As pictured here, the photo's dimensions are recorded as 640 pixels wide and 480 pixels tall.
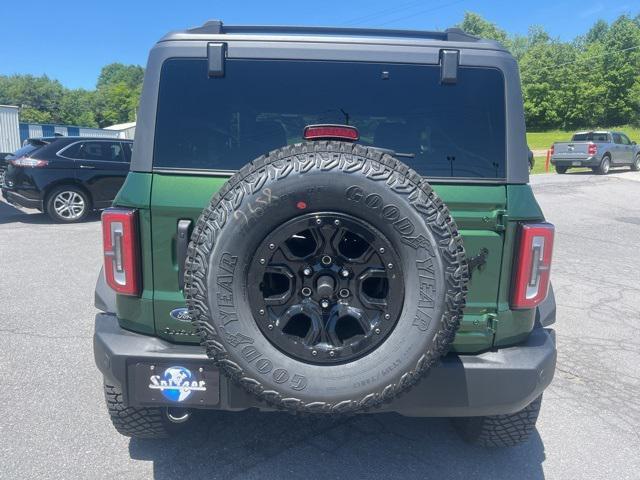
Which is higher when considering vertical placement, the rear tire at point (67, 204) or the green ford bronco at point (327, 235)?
the green ford bronco at point (327, 235)

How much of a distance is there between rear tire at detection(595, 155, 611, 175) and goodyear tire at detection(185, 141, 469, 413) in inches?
915

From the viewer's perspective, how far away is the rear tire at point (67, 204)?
33.9 ft

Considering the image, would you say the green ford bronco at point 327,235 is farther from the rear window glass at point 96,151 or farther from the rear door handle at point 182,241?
the rear window glass at point 96,151

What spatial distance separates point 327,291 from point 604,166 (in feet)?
78.0

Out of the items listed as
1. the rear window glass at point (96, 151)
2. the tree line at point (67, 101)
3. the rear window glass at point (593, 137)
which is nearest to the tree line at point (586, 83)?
the rear window glass at point (593, 137)

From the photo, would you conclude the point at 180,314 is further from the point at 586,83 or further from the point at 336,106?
the point at 586,83

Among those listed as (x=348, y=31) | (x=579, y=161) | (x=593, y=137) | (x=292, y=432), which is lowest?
(x=292, y=432)

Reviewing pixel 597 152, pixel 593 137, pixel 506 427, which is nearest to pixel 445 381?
pixel 506 427

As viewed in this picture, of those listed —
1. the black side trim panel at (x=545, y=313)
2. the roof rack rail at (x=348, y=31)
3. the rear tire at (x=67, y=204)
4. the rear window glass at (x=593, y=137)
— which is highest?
the rear window glass at (x=593, y=137)

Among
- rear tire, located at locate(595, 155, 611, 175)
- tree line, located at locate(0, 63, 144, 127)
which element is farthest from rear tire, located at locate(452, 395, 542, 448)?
tree line, located at locate(0, 63, 144, 127)

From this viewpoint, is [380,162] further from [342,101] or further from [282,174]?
[342,101]

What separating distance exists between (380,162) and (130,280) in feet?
4.06

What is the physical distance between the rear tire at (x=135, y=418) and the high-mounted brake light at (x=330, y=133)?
1598mm

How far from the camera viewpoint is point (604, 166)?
22.4 metres
